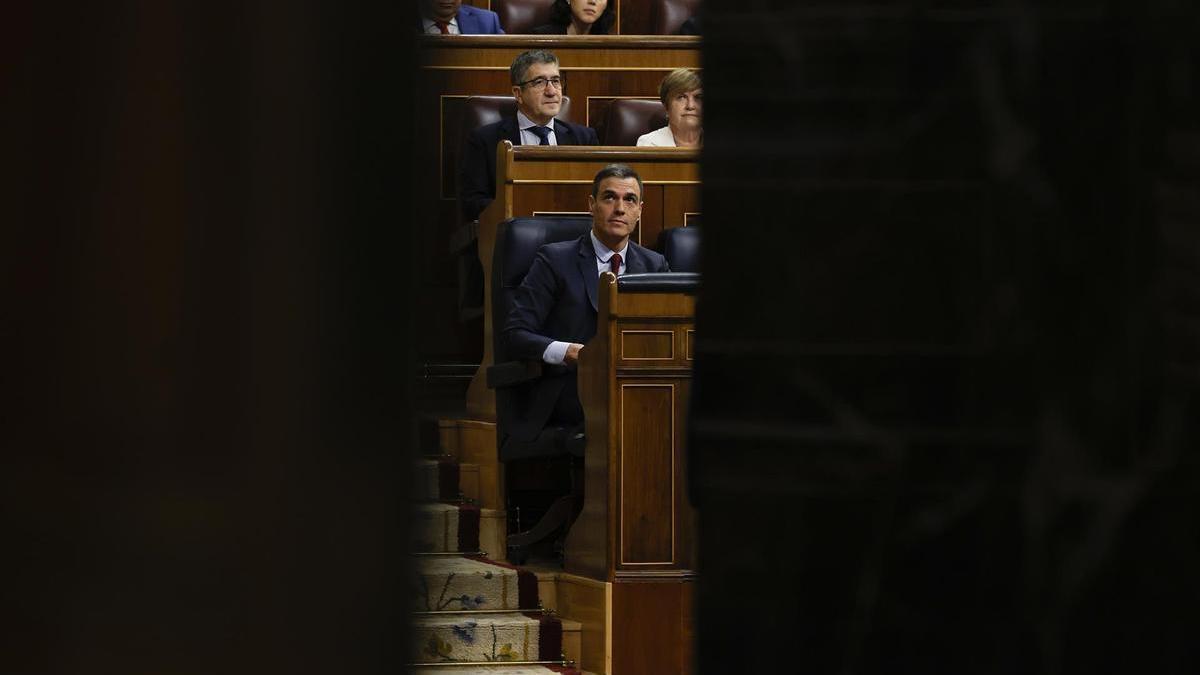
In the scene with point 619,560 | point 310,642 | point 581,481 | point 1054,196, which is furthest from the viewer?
point 581,481

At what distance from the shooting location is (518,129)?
319 centimetres

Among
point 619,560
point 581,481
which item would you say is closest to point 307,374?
point 619,560

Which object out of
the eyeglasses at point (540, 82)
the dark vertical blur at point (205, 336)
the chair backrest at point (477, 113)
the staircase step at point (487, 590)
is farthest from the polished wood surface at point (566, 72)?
the dark vertical blur at point (205, 336)

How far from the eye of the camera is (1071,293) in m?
0.56

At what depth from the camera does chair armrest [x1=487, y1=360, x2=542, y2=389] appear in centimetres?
259

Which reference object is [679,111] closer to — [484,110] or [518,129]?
[518,129]

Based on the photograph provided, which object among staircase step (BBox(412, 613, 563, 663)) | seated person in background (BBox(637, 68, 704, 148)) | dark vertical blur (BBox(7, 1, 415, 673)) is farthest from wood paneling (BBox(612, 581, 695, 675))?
dark vertical blur (BBox(7, 1, 415, 673))

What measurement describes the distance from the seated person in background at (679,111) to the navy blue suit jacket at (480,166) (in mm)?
288

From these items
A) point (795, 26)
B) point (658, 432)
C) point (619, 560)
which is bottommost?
point (619, 560)

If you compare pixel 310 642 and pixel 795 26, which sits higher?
pixel 795 26

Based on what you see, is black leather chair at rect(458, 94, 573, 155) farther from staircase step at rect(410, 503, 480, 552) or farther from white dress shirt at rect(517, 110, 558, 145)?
staircase step at rect(410, 503, 480, 552)

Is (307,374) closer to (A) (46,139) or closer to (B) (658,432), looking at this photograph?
(A) (46,139)

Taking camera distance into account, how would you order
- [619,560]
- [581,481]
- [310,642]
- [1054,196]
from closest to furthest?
A: [310,642] → [1054,196] → [619,560] → [581,481]

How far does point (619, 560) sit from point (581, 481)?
0.35m
